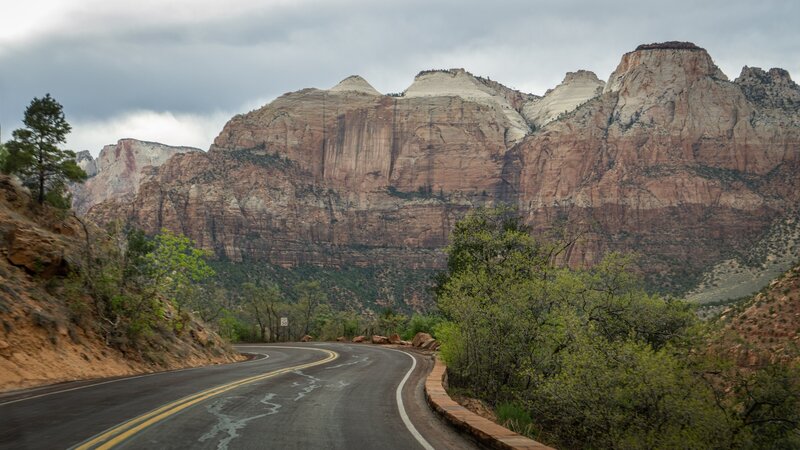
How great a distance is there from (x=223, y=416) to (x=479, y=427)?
398 centimetres

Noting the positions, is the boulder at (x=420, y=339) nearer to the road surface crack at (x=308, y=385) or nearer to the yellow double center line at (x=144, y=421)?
the road surface crack at (x=308, y=385)

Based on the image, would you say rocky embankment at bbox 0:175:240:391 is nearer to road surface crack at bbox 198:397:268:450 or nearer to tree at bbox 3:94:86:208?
tree at bbox 3:94:86:208

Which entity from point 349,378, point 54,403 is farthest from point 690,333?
point 54,403

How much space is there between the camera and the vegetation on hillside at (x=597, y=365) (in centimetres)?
1072

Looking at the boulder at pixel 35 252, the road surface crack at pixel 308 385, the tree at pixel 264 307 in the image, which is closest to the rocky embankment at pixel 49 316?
the boulder at pixel 35 252

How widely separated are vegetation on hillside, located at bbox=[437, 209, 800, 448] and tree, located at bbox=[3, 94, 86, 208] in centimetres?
1652

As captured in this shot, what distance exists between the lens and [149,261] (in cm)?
2289

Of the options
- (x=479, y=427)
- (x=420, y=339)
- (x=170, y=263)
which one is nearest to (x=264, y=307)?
(x=420, y=339)

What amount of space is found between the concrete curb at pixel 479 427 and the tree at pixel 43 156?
18.8 m

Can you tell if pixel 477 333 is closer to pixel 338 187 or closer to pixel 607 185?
pixel 607 185

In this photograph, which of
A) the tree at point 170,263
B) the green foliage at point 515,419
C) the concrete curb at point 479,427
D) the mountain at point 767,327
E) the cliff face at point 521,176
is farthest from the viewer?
the cliff face at point 521,176

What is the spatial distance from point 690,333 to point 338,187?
574 ft

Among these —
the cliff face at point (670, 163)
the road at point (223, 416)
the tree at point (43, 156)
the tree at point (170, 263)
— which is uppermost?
the cliff face at point (670, 163)

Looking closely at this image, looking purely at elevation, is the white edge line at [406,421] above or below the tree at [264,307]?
above
